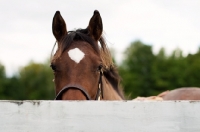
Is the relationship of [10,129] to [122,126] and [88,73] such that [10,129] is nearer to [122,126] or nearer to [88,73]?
[122,126]

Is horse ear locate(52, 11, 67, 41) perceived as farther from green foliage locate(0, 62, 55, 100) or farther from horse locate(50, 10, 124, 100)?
green foliage locate(0, 62, 55, 100)

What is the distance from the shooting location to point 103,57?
4883 mm

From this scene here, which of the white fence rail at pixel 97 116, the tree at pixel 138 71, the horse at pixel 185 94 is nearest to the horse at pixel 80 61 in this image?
the white fence rail at pixel 97 116

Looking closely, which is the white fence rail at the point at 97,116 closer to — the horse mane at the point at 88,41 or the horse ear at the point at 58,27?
the horse mane at the point at 88,41

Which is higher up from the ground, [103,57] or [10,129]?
[103,57]

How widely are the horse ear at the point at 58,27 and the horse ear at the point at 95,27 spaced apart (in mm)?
283

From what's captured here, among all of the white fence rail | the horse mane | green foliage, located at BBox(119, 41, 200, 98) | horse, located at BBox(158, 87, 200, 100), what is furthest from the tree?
the white fence rail

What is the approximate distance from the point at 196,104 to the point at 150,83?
177ft

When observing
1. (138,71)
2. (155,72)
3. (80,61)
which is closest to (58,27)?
(80,61)

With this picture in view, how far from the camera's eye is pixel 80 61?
4.50m

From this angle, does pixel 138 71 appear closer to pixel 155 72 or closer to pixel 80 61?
pixel 155 72

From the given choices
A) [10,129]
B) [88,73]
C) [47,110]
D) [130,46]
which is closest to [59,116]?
[47,110]

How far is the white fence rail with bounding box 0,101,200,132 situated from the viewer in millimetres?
3176

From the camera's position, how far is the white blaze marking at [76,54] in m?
4.51
